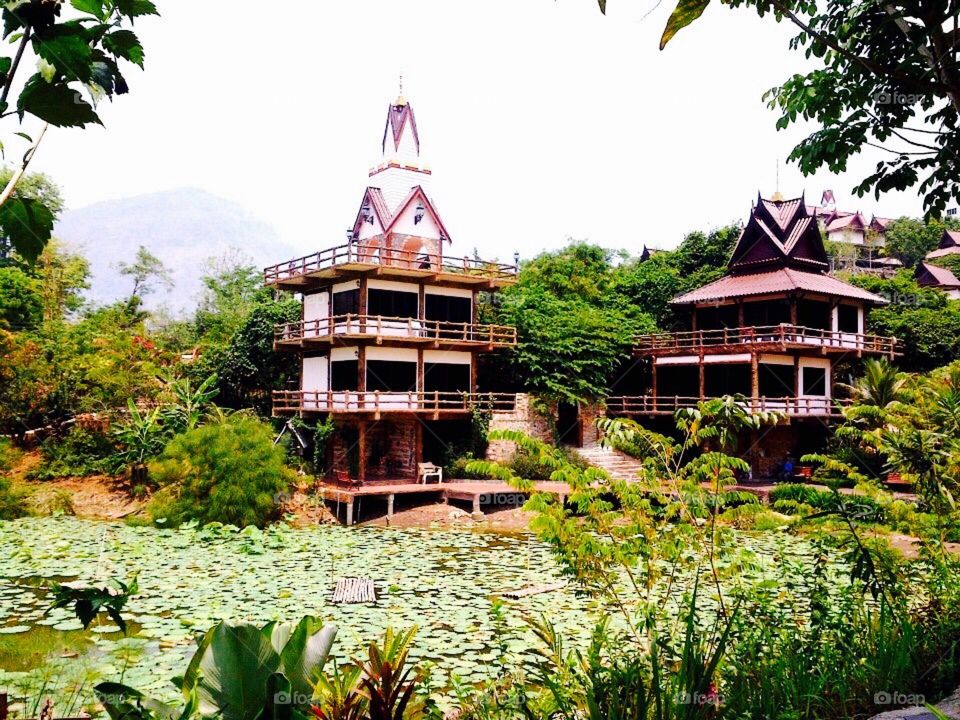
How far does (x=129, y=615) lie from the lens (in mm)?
8930

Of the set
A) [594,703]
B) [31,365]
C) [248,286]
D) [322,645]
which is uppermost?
[248,286]

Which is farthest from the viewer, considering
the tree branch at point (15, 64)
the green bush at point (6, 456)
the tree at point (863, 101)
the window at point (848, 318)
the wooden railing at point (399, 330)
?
the window at point (848, 318)

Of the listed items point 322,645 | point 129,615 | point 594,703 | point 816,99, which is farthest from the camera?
point 129,615

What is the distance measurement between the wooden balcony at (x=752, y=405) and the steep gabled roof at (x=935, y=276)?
19.6 meters

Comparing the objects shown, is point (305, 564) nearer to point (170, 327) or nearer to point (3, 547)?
point (3, 547)

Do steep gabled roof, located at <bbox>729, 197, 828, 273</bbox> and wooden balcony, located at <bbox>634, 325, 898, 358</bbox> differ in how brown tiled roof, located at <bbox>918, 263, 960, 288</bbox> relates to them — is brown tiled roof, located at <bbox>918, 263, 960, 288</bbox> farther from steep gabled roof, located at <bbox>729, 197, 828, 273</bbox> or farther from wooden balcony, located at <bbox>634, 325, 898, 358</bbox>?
steep gabled roof, located at <bbox>729, 197, 828, 273</bbox>

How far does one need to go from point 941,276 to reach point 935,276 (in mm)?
355

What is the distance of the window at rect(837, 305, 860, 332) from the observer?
76.5ft

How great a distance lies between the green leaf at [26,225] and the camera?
1.36 metres

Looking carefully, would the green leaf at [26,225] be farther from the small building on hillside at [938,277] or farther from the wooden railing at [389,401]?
the small building on hillside at [938,277]

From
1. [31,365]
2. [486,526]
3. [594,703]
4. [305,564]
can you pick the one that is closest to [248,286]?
[31,365]

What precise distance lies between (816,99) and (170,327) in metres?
32.1

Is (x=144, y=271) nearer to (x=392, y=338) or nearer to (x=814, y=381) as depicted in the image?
(x=392, y=338)

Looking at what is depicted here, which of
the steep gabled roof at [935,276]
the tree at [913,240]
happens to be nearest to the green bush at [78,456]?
the steep gabled roof at [935,276]
